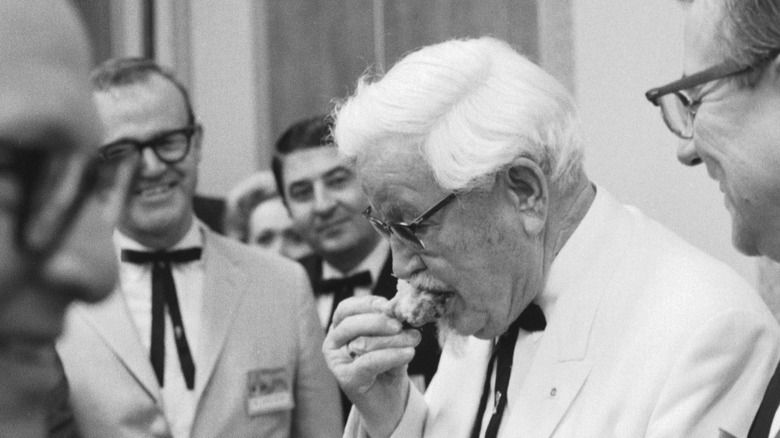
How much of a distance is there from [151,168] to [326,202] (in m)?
0.82

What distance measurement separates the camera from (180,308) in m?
3.23

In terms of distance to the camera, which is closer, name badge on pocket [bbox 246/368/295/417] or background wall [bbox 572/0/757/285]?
name badge on pocket [bbox 246/368/295/417]

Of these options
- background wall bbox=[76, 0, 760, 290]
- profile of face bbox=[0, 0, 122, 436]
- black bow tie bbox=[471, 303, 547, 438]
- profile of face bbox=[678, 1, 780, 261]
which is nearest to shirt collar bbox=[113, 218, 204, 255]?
background wall bbox=[76, 0, 760, 290]

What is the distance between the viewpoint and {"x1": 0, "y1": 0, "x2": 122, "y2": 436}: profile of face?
1.43ft

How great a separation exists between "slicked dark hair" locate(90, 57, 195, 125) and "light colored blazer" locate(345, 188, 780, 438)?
1.47 meters

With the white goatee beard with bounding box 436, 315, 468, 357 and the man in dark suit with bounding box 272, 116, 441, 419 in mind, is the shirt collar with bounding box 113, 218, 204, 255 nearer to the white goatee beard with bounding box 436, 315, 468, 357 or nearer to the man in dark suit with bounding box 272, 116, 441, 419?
the man in dark suit with bounding box 272, 116, 441, 419

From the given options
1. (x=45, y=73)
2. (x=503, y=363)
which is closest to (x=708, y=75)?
(x=503, y=363)

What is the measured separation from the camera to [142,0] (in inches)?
263

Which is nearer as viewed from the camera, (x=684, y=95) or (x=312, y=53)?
(x=684, y=95)

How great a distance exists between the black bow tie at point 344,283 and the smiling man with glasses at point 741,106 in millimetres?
2088

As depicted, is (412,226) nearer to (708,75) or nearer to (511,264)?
(511,264)

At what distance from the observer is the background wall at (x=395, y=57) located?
11.8ft

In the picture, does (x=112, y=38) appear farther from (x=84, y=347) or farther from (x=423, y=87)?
(x=423, y=87)

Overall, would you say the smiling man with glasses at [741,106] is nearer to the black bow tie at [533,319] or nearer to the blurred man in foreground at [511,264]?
the blurred man in foreground at [511,264]
